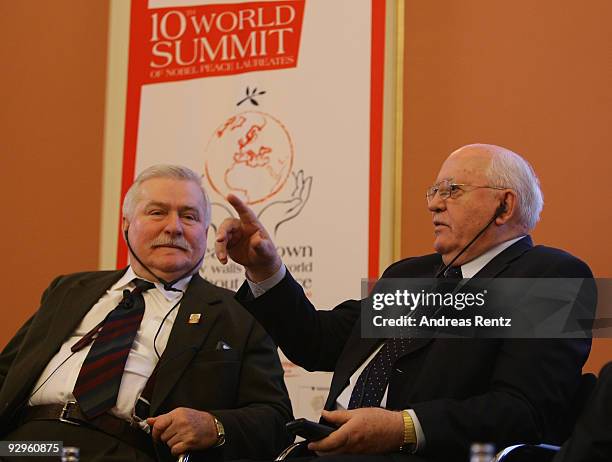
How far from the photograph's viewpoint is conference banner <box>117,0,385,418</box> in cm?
427

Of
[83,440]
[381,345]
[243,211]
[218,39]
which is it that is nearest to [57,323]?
[83,440]

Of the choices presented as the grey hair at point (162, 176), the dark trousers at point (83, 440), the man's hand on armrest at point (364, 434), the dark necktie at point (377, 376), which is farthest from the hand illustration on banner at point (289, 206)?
the man's hand on armrest at point (364, 434)

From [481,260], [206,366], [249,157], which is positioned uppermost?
[249,157]

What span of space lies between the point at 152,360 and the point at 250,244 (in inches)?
24.8

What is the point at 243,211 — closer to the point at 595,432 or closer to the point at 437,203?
the point at 437,203

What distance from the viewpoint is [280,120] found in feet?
14.7

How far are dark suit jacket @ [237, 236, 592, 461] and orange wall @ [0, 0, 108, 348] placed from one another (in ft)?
6.84

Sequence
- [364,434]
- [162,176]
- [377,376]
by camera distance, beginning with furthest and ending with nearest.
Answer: [162,176] < [377,376] < [364,434]

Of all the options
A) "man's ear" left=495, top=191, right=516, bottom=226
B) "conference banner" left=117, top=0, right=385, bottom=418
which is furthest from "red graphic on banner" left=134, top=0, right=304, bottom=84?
"man's ear" left=495, top=191, right=516, bottom=226

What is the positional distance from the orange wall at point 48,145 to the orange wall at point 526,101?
5.54 feet

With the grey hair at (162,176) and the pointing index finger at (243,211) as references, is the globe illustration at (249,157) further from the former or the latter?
the pointing index finger at (243,211)

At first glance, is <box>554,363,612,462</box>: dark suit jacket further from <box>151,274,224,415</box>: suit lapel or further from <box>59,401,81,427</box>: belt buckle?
<box>59,401,81,427</box>: belt buckle

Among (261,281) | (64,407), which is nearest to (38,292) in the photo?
(64,407)

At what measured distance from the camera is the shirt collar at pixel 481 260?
2984mm
